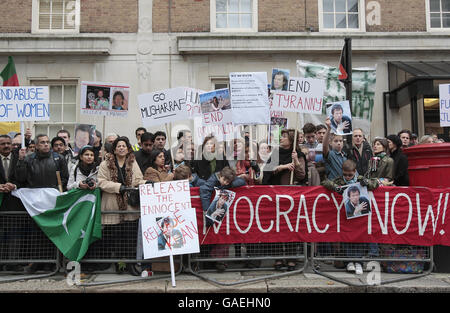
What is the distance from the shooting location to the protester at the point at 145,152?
663 centimetres

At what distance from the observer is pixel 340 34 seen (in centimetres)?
1205

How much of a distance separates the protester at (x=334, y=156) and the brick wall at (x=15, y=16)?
986 cm

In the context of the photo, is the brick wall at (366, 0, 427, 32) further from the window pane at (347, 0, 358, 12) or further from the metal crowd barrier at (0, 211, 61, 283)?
the metal crowd barrier at (0, 211, 61, 283)

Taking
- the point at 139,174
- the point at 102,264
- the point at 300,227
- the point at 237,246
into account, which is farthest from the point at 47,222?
the point at 300,227

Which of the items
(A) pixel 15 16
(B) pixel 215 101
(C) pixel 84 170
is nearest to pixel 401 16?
(B) pixel 215 101

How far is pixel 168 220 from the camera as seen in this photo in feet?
18.3

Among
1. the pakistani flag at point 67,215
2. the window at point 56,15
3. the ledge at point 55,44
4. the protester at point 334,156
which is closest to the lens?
the pakistani flag at point 67,215

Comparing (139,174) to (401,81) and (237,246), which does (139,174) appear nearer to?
(237,246)

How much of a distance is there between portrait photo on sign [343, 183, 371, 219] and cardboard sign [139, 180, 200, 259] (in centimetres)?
219

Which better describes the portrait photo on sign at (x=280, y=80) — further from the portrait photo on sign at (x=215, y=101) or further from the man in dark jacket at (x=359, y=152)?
the man in dark jacket at (x=359, y=152)

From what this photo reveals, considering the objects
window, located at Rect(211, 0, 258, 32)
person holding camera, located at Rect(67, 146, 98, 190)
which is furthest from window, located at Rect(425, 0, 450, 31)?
person holding camera, located at Rect(67, 146, 98, 190)

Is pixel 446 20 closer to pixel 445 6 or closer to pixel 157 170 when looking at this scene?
pixel 445 6

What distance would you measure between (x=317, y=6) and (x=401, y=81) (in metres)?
3.29

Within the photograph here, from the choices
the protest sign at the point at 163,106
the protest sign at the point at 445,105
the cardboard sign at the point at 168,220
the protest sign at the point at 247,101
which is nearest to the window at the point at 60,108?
the protest sign at the point at 163,106
